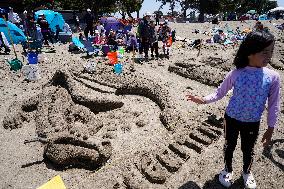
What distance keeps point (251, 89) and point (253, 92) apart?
0.04 m

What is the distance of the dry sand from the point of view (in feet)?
13.0

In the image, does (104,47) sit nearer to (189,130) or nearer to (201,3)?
(189,130)

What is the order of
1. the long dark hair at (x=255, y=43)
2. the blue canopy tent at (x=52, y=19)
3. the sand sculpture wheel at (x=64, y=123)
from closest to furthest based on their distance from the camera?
the long dark hair at (x=255, y=43) → the sand sculpture wheel at (x=64, y=123) → the blue canopy tent at (x=52, y=19)

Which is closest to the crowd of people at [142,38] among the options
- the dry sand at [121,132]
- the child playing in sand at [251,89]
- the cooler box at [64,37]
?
the cooler box at [64,37]

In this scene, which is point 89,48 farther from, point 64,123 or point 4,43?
point 64,123

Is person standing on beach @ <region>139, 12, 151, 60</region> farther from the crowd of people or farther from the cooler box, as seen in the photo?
the cooler box

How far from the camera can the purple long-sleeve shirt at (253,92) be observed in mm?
2758

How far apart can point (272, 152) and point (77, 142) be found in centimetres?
338

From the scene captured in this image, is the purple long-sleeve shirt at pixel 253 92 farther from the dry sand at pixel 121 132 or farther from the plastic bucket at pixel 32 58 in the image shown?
the plastic bucket at pixel 32 58

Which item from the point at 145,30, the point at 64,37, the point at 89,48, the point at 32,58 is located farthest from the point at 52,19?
the point at 145,30

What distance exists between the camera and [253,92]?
2.82 meters

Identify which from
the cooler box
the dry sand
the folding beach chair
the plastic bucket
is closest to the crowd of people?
the folding beach chair

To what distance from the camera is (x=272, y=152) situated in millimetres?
4145

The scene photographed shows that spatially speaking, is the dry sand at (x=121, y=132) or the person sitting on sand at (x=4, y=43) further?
the person sitting on sand at (x=4, y=43)
